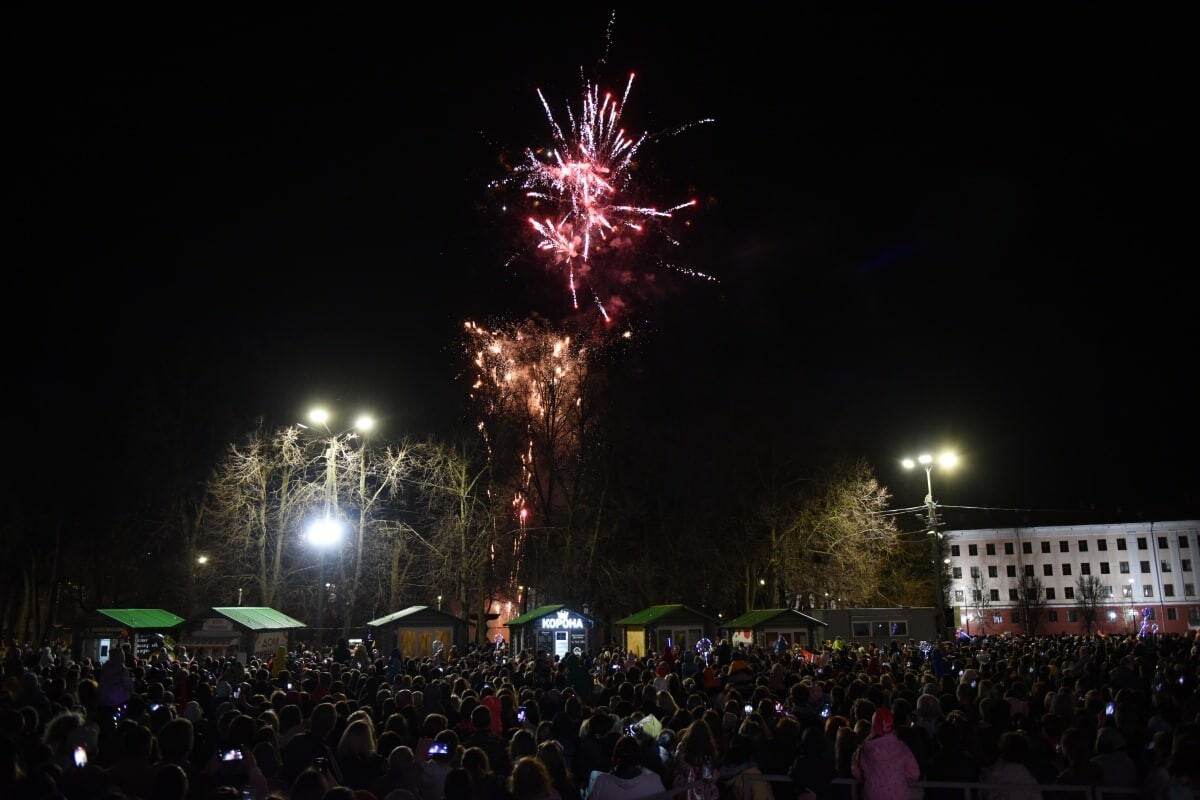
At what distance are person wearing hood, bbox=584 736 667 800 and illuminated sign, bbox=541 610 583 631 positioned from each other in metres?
27.2

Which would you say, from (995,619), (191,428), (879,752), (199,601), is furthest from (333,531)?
(995,619)

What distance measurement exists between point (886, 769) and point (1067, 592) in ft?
351

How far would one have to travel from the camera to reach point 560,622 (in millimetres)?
34062

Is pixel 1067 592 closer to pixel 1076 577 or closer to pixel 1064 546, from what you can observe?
pixel 1076 577

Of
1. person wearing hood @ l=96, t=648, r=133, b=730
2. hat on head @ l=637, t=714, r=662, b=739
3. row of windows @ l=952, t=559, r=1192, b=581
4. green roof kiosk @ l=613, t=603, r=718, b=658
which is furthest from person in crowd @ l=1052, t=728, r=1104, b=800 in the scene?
row of windows @ l=952, t=559, r=1192, b=581

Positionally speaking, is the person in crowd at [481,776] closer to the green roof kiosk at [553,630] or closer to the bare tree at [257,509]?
the green roof kiosk at [553,630]

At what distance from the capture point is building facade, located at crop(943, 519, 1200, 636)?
97.8 m

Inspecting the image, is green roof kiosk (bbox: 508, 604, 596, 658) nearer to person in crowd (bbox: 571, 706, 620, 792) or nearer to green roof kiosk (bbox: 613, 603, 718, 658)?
green roof kiosk (bbox: 613, 603, 718, 658)

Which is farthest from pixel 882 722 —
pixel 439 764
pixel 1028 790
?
pixel 439 764

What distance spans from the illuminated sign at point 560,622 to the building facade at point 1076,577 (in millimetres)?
72299

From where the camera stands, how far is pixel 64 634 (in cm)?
4931

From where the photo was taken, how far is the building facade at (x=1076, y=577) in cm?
9781

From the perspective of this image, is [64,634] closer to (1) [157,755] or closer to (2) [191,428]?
(2) [191,428]

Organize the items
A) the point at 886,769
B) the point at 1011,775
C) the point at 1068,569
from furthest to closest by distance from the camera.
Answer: the point at 1068,569 < the point at 886,769 < the point at 1011,775
